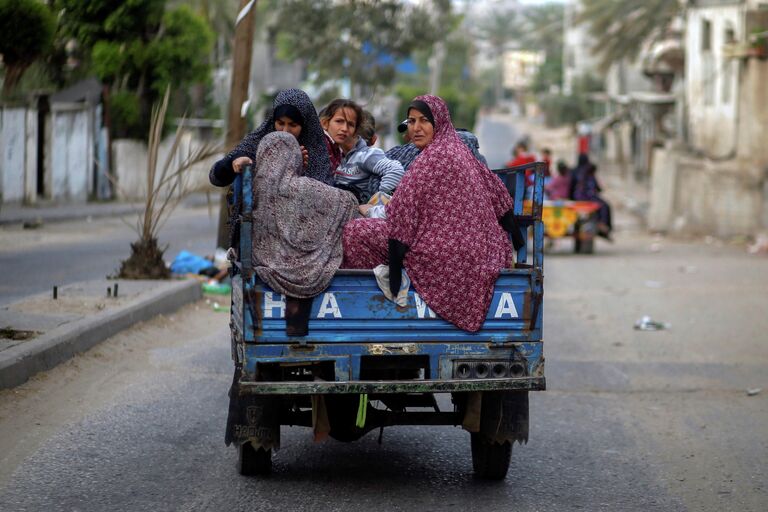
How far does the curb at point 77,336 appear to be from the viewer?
7492 mm

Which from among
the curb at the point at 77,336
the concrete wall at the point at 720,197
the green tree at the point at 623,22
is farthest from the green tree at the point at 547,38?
the curb at the point at 77,336

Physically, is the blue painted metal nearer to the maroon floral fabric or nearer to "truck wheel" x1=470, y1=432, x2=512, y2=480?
the maroon floral fabric

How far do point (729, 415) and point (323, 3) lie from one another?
31.2 meters

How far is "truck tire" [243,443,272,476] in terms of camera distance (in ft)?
18.7

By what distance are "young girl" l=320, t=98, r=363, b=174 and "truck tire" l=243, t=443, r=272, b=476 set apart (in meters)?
1.65

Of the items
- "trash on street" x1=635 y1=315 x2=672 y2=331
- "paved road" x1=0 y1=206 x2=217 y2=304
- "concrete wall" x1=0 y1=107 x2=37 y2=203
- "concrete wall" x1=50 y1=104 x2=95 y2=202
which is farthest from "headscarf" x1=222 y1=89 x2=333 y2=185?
"concrete wall" x1=50 y1=104 x2=95 y2=202

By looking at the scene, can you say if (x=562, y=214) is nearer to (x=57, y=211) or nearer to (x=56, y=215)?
(x=56, y=215)

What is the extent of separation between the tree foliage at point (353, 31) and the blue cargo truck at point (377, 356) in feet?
107

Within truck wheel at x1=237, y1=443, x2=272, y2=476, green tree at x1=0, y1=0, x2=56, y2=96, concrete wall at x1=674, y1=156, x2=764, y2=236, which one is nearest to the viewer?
truck wheel at x1=237, y1=443, x2=272, y2=476

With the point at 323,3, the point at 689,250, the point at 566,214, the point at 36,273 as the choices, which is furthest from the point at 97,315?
the point at 323,3

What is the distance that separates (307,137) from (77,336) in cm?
349

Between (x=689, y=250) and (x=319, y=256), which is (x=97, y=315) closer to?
(x=319, y=256)

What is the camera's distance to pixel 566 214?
2034cm

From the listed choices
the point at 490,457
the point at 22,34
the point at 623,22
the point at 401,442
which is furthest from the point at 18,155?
the point at 623,22
